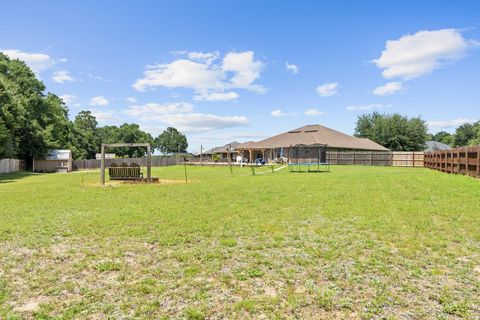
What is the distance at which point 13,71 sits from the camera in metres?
37.0

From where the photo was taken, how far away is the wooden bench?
18.4m

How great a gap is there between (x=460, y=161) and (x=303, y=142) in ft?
85.5

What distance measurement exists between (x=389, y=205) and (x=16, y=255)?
25.9 ft

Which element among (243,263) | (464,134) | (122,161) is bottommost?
(243,263)

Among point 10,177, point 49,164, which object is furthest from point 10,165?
point 10,177

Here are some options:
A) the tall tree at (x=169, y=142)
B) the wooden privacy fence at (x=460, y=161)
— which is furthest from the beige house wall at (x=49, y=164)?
the tall tree at (x=169, y=142)

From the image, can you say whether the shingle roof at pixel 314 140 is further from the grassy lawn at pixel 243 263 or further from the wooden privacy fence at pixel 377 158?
the grassy lawn at pixel 243 263

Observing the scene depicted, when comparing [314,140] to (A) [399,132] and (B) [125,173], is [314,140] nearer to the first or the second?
(A) [399,132]

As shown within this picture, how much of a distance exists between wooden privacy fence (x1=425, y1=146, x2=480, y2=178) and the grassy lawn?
33.3 feet

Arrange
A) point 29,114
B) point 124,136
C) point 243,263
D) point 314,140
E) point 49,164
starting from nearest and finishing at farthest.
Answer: point 243,263
point 29,114
point 49,164
point 314,140
point 124,136

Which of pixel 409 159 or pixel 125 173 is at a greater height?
pixel 409 159

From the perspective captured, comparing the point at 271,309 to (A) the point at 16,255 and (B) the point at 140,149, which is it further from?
A: (B) the point at 140,149

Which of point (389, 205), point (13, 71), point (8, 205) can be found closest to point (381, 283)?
point (389, 205)

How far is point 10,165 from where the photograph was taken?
35.8 meters
